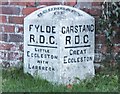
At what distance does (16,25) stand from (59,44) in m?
0.66

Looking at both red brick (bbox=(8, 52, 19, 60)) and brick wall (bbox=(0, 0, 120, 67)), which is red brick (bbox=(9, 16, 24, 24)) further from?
red brick (bbox=(8, 52, 19, 60))

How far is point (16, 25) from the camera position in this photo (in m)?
4.81

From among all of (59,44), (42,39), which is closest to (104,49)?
(59,44)

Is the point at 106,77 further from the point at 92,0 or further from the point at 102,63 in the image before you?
the point at 92,0

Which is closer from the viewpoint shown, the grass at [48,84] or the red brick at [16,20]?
the grass at [48,84]

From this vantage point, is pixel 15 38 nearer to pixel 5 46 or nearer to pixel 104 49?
pixel 5 46

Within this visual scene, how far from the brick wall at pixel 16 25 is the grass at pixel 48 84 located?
27 cm

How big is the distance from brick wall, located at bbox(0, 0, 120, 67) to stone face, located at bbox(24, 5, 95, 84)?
0.35 feet

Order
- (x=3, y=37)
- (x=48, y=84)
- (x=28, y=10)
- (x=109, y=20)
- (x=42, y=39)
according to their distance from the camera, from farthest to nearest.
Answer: (x=3, y=37) → (x=28, y=10) → (x=109, y=20) → (x=42, y=39) → (x=48, y=84)

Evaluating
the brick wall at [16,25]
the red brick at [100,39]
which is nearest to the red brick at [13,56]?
the brick wall at [16,25]

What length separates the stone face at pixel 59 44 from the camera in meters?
4.44

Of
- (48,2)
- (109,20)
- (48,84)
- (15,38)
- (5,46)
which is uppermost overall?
(48,2)

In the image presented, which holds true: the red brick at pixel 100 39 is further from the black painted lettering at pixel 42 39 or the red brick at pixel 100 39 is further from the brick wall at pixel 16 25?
the black painted lettering at pixel 42 39

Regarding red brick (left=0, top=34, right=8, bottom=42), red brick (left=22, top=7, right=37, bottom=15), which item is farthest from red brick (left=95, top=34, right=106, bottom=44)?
red brick (left=0, top=34, right=8, bottom=42)
